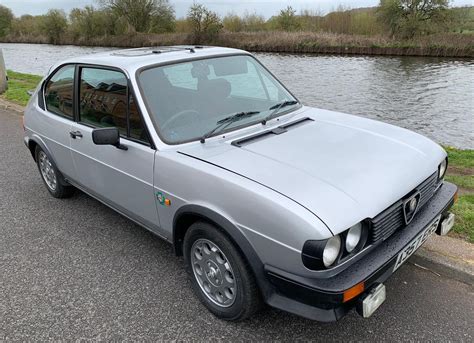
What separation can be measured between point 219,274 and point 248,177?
29.9 inches

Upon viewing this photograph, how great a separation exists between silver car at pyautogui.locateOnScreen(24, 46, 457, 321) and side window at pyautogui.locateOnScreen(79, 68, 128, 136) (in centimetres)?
2

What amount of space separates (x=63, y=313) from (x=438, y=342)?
262 cm

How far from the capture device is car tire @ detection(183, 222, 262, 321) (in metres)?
2.51

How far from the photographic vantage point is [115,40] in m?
49.8

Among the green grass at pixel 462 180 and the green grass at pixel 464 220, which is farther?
the green grass at pixel 462 180

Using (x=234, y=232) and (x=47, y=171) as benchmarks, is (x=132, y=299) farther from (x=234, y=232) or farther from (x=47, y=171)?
(x=47, y=171)

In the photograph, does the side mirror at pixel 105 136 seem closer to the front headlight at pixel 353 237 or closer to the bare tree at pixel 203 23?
the front headlight at pixel 353 237

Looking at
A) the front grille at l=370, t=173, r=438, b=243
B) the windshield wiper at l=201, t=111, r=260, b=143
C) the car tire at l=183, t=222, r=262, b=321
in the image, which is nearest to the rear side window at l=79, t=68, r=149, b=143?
the windshield wiper at l=201, t=111, r=260, b=143

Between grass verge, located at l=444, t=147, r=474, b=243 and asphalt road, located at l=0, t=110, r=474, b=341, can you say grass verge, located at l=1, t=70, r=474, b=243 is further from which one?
asphalt road, located at l=0, t=110, r=474, b=341

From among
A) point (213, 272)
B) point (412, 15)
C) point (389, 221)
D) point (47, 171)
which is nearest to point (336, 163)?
point (389, 221)

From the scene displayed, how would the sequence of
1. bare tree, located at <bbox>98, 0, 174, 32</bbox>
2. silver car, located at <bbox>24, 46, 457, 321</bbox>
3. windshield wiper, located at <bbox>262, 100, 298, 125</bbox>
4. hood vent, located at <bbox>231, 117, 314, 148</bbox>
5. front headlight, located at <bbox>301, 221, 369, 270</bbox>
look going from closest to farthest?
front headlight, located at <bbox>301, 221, 369, 270</bbox>
silver car, located at <bbox>24, 46, 457, 321</bbox>
hood vent, located at <bbox>231, 117, 314, 148</bbox>
windshield wiper, located at <bbox>262, 100, 298, 125</bbox>
bare tree, located at <bbox>98, 0, 174, 32</bbox>

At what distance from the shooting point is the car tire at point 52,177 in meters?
4.62

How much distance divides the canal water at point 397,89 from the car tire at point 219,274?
30.5 feet

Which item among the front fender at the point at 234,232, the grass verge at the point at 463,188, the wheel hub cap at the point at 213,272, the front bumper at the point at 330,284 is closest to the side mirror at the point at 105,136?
the front fender at the point at 234,232
